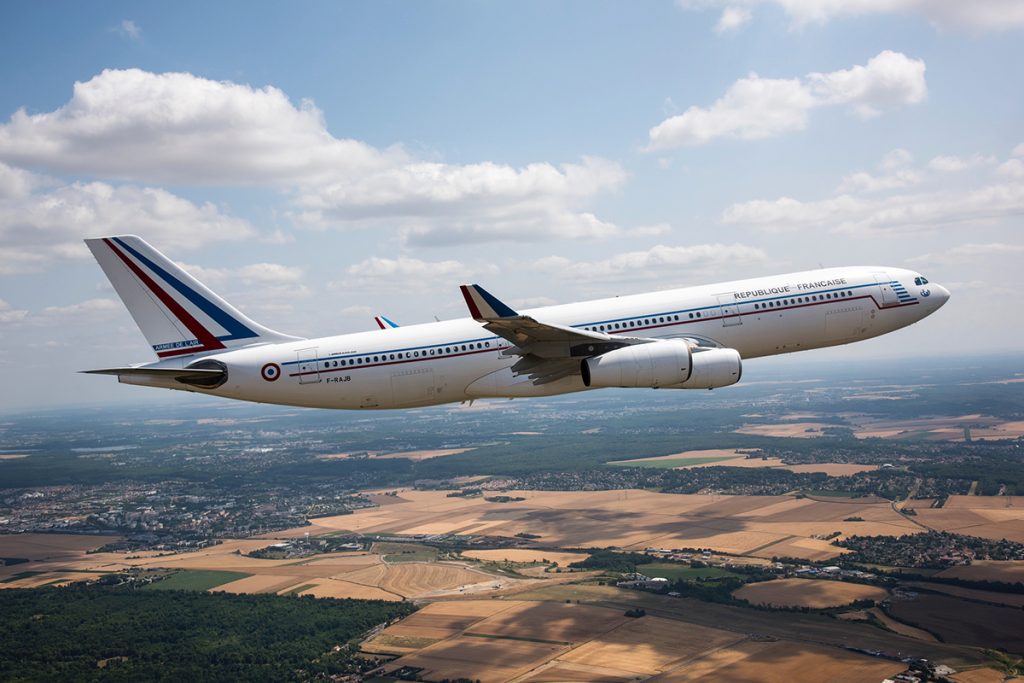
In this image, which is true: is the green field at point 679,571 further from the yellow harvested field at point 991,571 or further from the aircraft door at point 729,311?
the aircraft door at point 729,311

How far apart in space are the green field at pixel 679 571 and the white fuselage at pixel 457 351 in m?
81.7

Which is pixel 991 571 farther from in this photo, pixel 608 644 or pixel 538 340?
pixel 538 340

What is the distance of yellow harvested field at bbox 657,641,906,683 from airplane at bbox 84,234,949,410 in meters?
48.7

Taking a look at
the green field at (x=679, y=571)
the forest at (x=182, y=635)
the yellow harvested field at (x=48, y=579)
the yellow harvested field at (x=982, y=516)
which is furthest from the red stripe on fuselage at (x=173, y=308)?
the yellow harvested field at (x=48, y=579)

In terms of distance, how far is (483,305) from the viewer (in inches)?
1428

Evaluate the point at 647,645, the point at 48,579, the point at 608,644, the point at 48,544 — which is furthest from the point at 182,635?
the point at 48,544

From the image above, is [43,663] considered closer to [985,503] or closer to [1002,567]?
[1002,567]

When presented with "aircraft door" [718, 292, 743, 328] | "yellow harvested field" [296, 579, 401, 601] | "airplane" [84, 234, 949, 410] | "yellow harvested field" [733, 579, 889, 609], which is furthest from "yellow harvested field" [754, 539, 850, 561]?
"airplane" [84, 234, 949, 410]

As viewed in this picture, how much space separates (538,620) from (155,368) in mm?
73268

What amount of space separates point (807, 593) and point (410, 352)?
8614cm

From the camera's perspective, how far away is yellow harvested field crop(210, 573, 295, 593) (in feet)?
440

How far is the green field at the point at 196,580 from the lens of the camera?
462 feet

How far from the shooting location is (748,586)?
10944cm

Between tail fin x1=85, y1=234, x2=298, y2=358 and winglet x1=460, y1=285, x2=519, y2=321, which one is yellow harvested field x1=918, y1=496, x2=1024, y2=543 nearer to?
winglet x1=460, y1=285, x2=519, y2=321
